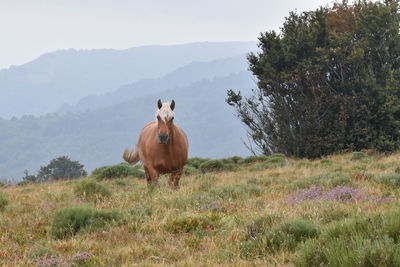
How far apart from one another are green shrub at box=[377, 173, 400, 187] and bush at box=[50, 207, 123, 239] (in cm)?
573

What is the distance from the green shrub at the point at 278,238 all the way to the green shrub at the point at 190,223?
1096 mm

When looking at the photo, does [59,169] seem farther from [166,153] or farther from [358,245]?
[358,245]

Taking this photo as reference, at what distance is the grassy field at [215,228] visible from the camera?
15.7 feet

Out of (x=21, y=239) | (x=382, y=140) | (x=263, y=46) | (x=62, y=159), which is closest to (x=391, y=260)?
(x=21, y=239)

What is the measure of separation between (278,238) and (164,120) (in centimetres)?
676

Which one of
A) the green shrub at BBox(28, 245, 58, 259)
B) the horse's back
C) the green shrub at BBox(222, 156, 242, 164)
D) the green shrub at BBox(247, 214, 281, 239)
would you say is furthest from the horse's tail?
the green shrub at BBox(28, 245, 58, 259)

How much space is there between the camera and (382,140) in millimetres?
25844

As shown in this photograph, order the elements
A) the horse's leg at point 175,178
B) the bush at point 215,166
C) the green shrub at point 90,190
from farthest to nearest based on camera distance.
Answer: the bush at point 215,166
the horse's leg at point 175,178
the green shrub at point 90,190

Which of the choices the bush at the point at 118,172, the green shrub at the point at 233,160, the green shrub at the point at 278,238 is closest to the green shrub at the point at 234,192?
the green shrub at the point at 278,238

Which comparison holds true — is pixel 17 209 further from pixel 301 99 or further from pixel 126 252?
pixel 301 99

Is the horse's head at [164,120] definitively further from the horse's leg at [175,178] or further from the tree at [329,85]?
the tree at [329,85]

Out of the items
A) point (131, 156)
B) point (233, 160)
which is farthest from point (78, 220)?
point (233, 160)

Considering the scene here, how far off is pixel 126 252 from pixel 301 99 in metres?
22.9

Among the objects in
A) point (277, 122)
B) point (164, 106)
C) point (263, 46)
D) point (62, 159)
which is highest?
point (263, 46)
